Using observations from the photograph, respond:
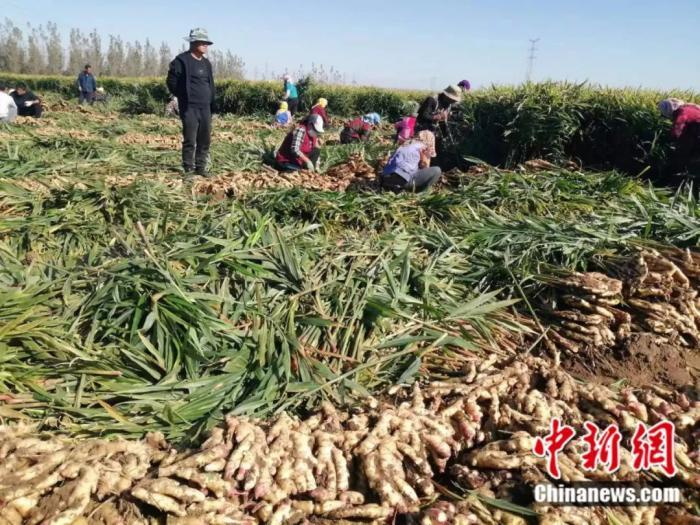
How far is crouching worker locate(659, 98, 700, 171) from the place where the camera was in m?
6.34

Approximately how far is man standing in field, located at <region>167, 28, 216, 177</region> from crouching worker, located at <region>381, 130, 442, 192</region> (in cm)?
258

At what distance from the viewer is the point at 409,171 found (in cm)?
634

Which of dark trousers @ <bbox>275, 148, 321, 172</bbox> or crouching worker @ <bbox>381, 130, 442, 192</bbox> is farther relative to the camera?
dark trousers @ <bbox>275, 148, 321, 172</bbox>

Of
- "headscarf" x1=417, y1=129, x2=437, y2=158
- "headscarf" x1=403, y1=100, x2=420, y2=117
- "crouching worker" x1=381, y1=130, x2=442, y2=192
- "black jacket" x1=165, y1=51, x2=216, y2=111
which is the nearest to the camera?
"crouching worker" x1=381, y1=130, x2=442, y2=192

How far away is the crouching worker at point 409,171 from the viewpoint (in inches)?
249

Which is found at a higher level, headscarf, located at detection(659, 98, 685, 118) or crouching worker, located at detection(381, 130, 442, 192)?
headscarf, located at detection(659, 98, 685, 118)

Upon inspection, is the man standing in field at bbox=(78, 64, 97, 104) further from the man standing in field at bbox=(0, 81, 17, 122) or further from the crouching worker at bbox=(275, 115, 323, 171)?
the crouching worker at bbox=(275, 115, 323, 171)

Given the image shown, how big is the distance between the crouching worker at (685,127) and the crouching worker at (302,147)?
468 centimetres

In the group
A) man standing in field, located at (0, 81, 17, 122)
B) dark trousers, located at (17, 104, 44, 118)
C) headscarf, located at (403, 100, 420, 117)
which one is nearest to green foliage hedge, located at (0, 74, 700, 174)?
headscarf, located at (403, 100, 420, 117)

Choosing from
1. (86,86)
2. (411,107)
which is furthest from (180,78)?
(86,86)

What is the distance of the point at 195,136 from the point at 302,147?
1572mm

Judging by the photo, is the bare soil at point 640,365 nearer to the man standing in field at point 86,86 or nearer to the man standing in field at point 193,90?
the man standing in field at point 193,90

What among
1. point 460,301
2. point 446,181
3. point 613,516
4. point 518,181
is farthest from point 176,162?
point 613,516

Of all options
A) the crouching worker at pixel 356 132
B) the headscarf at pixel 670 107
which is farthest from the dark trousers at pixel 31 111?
the headscarf at pixel 670 107
